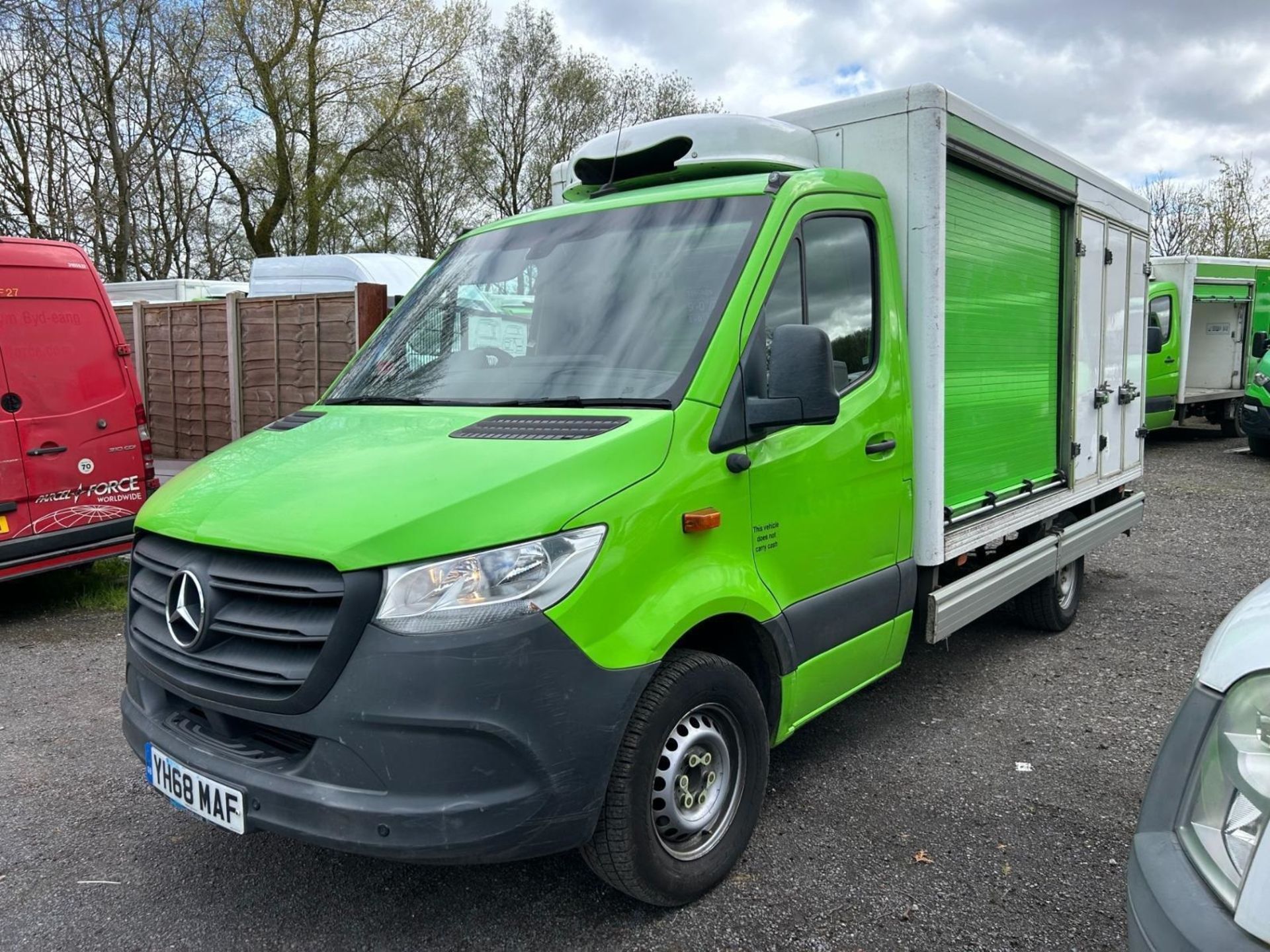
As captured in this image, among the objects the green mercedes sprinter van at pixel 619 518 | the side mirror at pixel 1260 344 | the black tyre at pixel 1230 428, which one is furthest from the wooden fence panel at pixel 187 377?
the black tyre at pixel 1230 428

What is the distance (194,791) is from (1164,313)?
16.1m

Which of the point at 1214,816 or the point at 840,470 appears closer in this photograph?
the point at 1214,816

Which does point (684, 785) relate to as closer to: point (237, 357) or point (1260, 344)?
point (237, 357)

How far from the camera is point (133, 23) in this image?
67.8 ft

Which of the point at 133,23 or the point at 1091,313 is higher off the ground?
the point at 133,23

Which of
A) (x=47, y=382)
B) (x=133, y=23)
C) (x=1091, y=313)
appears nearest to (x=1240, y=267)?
(x=1091, y=313)

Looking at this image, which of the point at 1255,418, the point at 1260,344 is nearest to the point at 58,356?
the point at 1255,418

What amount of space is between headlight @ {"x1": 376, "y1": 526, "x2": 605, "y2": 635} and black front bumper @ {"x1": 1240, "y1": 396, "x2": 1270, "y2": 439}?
1428 cm

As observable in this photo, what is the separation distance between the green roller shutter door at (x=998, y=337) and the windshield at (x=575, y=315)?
1.39 metres

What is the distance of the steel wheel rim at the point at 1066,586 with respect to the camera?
19.2ft

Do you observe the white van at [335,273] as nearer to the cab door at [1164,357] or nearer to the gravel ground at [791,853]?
the gravel ground at [791,853]

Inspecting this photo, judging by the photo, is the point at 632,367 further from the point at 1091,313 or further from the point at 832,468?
the point at 1091,313

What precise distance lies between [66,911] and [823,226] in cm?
345

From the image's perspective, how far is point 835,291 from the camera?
11.6ft
